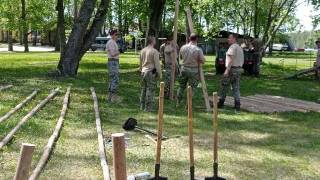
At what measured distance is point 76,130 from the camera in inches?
400

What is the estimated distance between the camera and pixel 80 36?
835 inches

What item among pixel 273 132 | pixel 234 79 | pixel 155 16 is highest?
pixel 155 16

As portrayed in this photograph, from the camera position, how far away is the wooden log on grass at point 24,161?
3463mm

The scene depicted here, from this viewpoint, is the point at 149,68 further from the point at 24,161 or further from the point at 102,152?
the point at 24,161

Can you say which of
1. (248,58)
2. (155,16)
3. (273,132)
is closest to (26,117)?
(273,132)

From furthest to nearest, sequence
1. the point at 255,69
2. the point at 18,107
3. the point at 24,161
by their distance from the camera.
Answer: the point at 255,69 < the point at 18,107 < the point at 24,161

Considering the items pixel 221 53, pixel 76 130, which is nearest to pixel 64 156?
pixel 76 130

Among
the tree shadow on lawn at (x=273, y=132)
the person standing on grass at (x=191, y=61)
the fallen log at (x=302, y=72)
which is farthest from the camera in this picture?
the fallen log at (x=302, y=72)

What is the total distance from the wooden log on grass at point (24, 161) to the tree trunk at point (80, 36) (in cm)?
1767

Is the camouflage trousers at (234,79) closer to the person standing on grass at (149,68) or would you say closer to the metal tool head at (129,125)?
the person standing on grass at (149,68)

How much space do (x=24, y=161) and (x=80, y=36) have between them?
1793 cm

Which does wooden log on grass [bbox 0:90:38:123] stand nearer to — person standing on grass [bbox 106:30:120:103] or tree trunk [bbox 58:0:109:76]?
person standing on grass [bbox 106:30:120:103]

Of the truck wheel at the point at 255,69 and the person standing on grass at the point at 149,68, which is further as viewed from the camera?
the truck wheel at the point at 255,69

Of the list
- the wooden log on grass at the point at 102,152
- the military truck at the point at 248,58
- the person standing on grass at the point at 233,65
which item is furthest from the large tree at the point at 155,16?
the wooden log on grass at the point at 102,152
